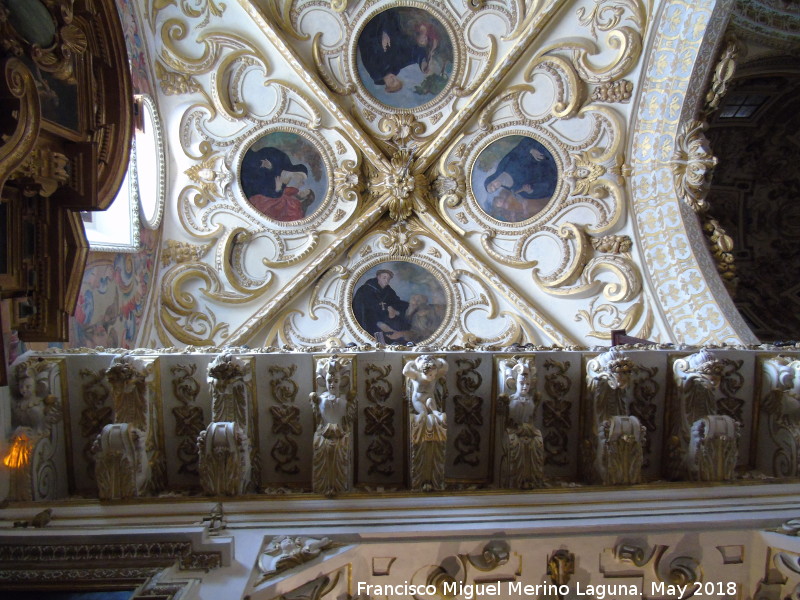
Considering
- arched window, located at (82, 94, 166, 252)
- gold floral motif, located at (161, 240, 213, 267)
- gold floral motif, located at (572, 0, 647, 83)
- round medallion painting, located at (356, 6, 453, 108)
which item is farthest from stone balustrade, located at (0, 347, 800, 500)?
round medallion painting, located at (356, 6, 453, 108)

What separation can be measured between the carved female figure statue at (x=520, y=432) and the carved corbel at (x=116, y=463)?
10.6ft

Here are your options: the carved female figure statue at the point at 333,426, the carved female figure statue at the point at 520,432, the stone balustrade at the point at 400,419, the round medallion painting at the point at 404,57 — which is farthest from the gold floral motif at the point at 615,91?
the carved female figure statue at the point at 333,426

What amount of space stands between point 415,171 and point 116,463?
6920 mm

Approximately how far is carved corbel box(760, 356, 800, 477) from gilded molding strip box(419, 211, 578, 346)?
11.9 feet

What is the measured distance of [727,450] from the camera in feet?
17.6

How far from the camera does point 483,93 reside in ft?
32.4

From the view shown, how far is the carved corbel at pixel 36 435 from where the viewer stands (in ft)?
16.8

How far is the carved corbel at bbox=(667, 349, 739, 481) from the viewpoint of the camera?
17.6ft

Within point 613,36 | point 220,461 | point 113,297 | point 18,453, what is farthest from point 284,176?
point 18,453

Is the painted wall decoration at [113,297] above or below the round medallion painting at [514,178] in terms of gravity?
below

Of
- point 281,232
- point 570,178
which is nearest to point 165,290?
point 281,232

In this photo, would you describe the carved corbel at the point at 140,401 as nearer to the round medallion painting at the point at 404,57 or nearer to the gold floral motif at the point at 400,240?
the gold floral motif at the point at 400,240

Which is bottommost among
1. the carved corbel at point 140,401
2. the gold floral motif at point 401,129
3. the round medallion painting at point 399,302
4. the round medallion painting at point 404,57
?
the carved corbel at point 140,401

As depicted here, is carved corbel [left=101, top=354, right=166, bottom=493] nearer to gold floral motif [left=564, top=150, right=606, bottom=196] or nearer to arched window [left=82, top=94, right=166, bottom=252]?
arched window [left=82, top=94, right=166, bottom=252]
